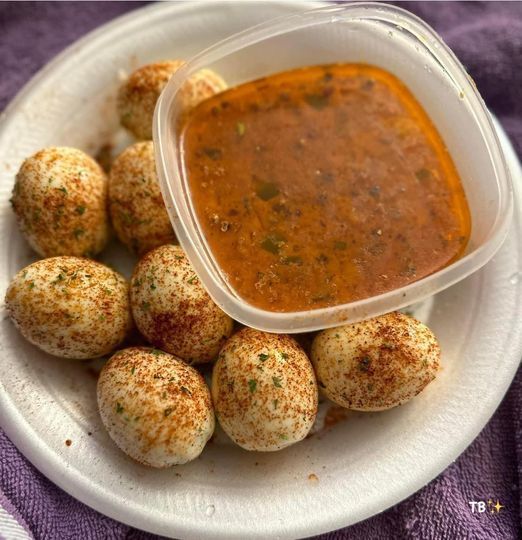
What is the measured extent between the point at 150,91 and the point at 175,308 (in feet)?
1.99

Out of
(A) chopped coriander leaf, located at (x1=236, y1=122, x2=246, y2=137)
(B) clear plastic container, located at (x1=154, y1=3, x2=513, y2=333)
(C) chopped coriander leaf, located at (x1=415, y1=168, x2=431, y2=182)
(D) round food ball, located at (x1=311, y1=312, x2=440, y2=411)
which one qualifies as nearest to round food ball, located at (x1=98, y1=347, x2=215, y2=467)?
(B) clear plastic container, located at (x1=154, y1=3, x2=513, y2=333)

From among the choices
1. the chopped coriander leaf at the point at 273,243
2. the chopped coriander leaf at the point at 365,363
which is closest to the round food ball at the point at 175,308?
the chopped coriander leaf at the point at 273,243

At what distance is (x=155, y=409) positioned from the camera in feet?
4.37

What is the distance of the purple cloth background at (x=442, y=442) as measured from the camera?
1.43 meters

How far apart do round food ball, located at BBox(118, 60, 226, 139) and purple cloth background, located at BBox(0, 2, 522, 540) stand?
0.41 meters

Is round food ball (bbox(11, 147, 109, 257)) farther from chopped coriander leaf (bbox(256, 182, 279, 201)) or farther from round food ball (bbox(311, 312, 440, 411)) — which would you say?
round food ball (bbox(311, 312, 440, 411))

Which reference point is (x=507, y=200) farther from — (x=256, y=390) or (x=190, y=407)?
(x=190, y=407)

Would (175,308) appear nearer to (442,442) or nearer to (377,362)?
(377,362)

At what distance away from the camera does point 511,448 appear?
5.31 ft

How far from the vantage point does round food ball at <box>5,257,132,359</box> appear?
1418mm

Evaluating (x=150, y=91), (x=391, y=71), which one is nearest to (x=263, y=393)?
(x=150, y=91)

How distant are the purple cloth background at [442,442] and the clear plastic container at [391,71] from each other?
1.21 ft

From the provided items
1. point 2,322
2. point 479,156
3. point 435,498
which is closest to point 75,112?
point 2,322

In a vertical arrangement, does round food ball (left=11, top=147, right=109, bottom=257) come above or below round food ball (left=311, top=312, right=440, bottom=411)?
above
